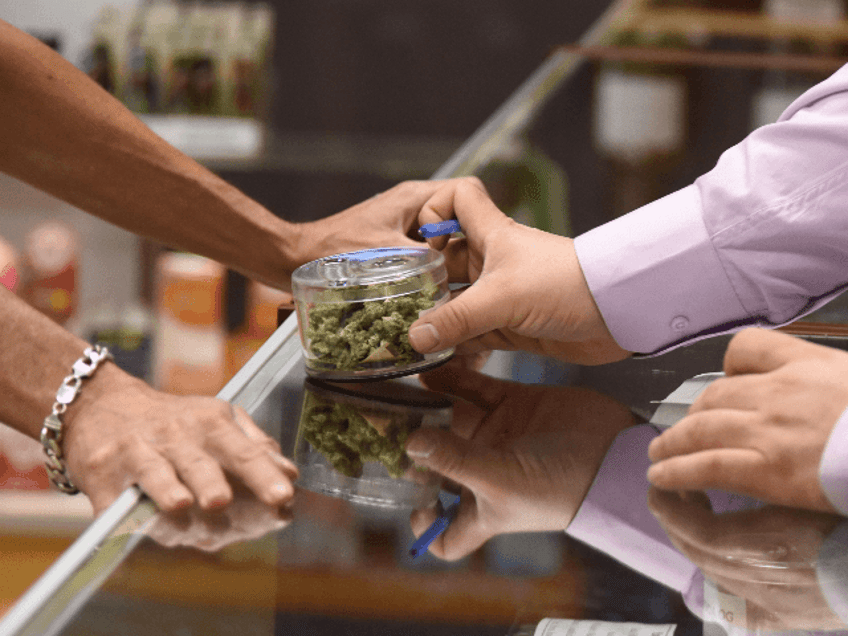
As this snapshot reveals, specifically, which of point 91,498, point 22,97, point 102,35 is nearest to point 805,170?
point 91,498

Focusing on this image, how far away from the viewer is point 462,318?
31.8 inches

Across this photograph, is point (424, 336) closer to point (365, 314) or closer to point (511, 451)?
point (365, 314)

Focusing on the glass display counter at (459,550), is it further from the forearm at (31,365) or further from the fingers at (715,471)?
the forearm at (31,365)

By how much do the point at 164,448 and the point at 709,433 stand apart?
336 mm

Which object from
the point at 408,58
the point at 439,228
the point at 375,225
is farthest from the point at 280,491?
the point at 408,58

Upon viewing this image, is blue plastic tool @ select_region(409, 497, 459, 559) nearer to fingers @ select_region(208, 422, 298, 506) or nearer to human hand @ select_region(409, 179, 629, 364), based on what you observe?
fingers @ select_region(208, 422, 298, 506)

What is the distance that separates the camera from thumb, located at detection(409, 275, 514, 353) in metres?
0.80

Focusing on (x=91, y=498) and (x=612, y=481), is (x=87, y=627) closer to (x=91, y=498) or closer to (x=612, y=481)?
(x=91, y=498)

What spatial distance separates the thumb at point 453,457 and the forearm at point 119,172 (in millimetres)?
474

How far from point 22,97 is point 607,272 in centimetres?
68

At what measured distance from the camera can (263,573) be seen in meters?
0.50

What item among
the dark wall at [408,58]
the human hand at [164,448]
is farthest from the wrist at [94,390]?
the dark wall at [408,58]

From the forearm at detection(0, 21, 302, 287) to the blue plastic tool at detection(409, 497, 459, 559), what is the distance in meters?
0.60

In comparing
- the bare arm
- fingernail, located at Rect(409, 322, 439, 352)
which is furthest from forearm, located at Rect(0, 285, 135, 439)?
fingernail, located at Rect(409, 322, 439, 352)
